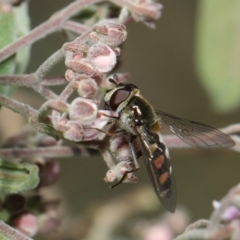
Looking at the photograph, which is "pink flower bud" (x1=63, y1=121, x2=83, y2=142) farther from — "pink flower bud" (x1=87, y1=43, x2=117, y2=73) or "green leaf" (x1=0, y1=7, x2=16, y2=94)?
"green leaf" (x1=0, y1=7, x2=16, y2=94)

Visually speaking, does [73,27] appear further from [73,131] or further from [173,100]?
[173,100]

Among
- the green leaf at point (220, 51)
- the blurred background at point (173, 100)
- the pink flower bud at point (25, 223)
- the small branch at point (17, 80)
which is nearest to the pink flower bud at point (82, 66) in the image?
the small branch at point (17, 80)

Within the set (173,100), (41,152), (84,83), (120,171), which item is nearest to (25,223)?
(41,152)

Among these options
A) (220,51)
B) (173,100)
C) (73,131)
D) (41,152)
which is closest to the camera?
(73,131)

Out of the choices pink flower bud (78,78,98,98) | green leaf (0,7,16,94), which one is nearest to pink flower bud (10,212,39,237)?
green leaf (0,7,16,94)

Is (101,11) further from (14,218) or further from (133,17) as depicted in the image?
(14,218)

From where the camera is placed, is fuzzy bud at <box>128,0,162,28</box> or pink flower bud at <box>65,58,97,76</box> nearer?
pink flower bud at <box>65,58,97,76</box>
